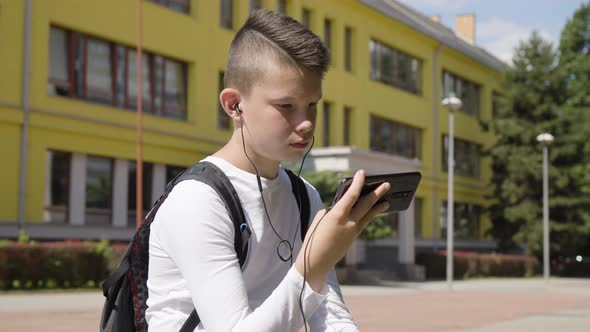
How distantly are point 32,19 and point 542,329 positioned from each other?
601 inches

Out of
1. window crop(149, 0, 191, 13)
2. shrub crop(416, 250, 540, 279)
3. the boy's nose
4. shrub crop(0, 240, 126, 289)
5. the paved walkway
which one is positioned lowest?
shrub crop(416, 250, 540, 279)

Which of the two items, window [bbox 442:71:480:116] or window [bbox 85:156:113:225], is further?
window [bbox 442:71:480:116]

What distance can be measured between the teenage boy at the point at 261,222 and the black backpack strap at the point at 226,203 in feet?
0.08

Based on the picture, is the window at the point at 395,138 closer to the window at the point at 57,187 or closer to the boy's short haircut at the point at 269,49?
the window at the point at 57,187

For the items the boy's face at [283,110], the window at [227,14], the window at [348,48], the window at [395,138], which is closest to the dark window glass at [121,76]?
the window at [227,14]

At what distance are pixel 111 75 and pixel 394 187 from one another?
894 inches

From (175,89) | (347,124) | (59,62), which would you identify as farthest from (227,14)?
(347,124)

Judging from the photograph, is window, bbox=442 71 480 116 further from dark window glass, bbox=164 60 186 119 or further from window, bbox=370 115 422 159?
dark window glass, bbox=164 60 186 119

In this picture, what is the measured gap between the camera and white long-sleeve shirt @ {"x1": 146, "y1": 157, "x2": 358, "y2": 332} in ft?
6.41

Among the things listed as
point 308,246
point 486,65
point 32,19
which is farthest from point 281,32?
point 486,65

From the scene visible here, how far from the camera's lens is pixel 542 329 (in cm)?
1257

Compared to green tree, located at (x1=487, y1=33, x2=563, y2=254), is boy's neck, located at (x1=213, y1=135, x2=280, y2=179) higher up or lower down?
lower down

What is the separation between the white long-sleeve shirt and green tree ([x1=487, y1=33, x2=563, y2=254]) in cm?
3996

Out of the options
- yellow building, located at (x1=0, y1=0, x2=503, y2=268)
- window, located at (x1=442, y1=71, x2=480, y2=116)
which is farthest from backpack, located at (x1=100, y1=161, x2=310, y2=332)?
window, located at (x1=442, y1=71, x2=480, y2=116)
